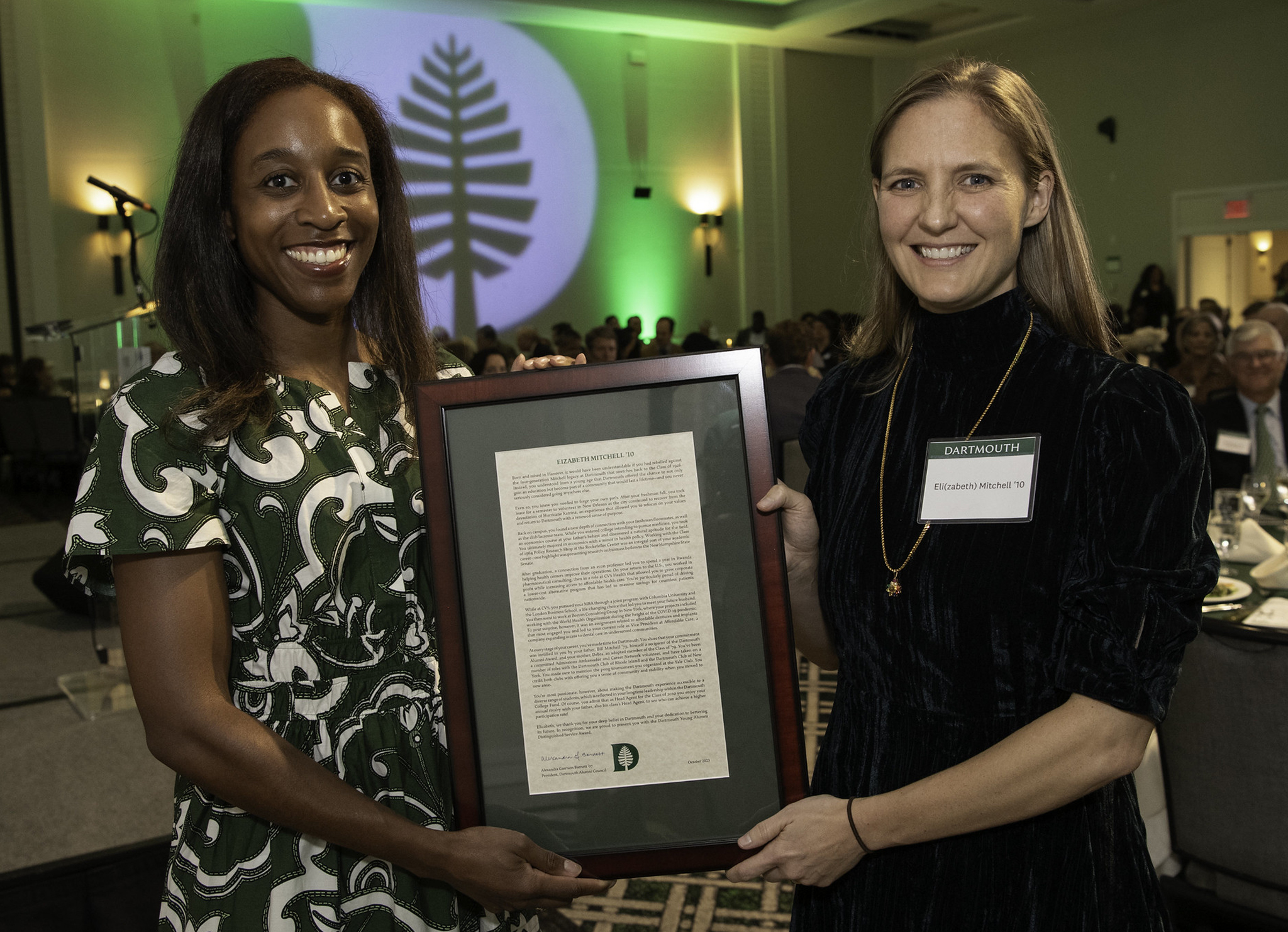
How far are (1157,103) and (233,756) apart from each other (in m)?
15.1

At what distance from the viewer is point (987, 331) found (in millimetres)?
1332

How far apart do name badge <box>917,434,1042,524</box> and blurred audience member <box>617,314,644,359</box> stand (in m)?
9.13

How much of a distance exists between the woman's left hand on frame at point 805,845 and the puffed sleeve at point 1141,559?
1.00 feet

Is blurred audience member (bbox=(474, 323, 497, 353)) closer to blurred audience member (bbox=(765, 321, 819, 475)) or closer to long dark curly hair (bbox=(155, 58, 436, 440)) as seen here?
blurred audience member (bbox=(765, 321, 819, 475))

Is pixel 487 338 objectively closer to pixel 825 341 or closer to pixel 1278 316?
pixel 825 341

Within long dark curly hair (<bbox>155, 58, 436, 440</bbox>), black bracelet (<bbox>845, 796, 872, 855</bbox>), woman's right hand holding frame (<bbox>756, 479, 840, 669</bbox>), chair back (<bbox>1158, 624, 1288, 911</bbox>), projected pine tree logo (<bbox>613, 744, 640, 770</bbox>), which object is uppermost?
long dark curly hair (<bbox>155, 58, 436, 440</bbox>)

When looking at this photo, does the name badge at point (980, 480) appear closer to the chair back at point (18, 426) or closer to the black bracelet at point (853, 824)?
the black bracelet at point (853, 824)

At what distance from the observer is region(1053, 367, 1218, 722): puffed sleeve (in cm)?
112

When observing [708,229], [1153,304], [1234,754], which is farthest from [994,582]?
[708,229]

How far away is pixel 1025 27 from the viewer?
14.1 m

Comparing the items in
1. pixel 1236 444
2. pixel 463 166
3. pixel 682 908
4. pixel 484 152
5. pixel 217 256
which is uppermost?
pixel 484 152

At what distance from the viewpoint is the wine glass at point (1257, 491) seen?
3.62 meters

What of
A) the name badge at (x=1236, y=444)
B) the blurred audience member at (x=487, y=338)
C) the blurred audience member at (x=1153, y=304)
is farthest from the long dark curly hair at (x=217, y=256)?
the blurred audience member at (x=1153, y=304)

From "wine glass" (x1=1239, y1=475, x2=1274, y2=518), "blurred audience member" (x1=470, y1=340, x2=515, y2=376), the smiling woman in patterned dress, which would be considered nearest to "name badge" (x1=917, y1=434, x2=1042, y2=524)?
the smiling woman in patterned dress
